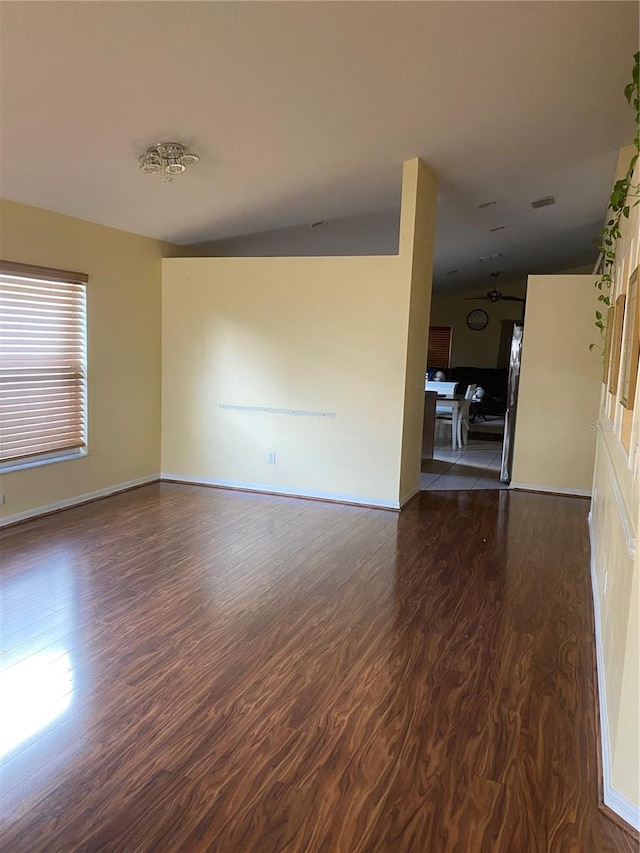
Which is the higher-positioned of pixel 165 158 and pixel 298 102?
pixel 298 102

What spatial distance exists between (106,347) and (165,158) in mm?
1976

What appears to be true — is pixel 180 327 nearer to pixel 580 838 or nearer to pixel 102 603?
pixel 102 603

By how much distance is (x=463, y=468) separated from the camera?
285 inches

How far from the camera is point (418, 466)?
5961mm

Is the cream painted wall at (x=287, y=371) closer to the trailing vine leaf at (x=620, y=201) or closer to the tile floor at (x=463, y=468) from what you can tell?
the tile floor at (x=463, y=468)

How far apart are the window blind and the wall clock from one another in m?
0.48

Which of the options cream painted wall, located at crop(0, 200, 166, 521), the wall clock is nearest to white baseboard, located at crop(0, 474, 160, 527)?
cream painted wall, located at crop(0, 200, 166, 521)

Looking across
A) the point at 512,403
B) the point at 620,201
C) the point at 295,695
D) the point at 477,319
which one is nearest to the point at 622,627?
the point at 295,695

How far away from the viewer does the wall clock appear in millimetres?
12977

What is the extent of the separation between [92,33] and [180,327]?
3.35m

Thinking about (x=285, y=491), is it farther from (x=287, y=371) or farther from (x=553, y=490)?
(x=553, y=490)

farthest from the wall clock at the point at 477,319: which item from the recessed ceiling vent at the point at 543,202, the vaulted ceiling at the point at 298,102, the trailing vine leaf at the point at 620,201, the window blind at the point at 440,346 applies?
the vaulted ceiling at the point at 298,102

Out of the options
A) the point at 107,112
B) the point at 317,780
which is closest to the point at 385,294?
the point at 107,112

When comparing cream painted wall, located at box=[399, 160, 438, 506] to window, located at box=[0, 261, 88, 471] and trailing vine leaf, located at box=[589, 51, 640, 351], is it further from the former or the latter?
window, located at box=[0, 261, 88, 471]
